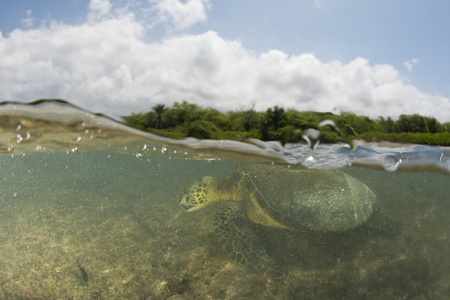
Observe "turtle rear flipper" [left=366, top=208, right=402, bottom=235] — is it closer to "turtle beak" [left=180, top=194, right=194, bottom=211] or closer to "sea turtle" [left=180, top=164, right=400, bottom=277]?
"sea turtle" [left=180, top=164, right=400, bottom=277]

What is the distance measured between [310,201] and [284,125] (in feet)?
7.39

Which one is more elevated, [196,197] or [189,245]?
[196,197]

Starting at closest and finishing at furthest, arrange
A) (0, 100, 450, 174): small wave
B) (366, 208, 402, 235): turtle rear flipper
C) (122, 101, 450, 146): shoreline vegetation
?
1. (122, 101, 450, 146): shoreline vegetation
2. (366, 208, 402, 235): turtle rear flipper
3. (0, 100, 450, 174): small wave

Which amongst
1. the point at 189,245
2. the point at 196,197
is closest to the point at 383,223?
the point at 196,197

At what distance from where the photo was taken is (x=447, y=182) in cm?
1242

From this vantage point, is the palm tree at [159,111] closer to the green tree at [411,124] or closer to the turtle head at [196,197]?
the turtle head at [196,197]

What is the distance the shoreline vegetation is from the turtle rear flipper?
2.33 meters

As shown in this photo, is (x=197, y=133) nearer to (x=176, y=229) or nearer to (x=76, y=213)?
(x=176, y=229)

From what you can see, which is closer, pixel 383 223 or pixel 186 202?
pixel 383 223

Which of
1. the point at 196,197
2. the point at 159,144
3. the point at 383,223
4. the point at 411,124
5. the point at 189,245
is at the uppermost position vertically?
the point at 411,124

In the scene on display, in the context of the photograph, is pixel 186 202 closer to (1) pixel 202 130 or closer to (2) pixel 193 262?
(2) pixel 193 262

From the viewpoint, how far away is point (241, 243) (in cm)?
595

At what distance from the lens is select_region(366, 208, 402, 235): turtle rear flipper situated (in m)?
7.06

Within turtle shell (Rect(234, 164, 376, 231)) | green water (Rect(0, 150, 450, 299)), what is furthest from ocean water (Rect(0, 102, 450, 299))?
turtle shell (Rect(234, 164, 376, 231))
